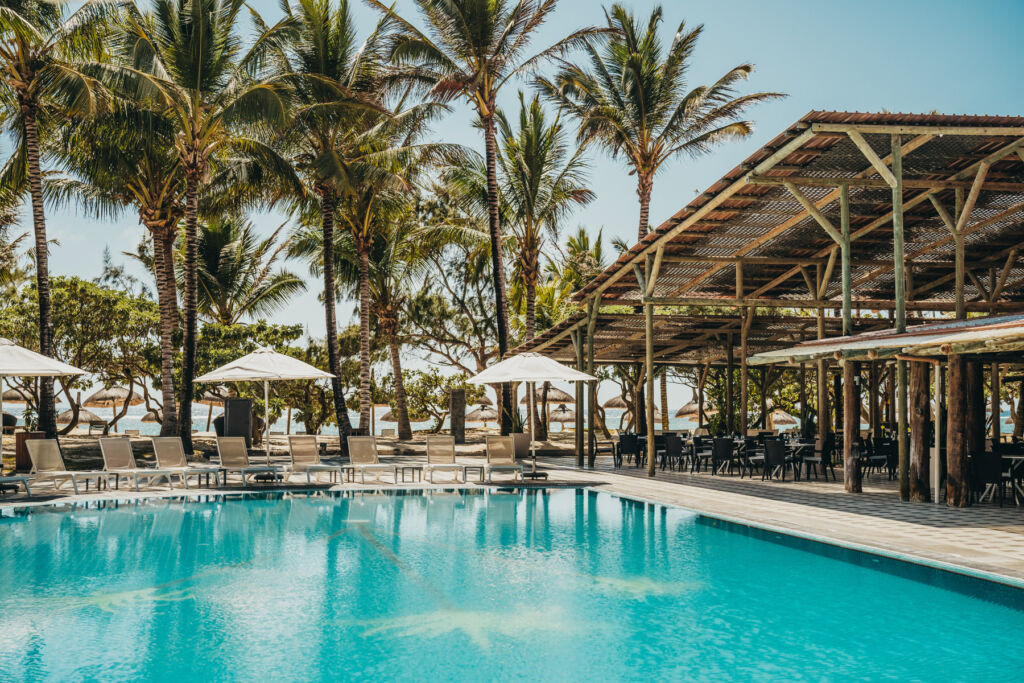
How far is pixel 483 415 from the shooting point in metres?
37.0

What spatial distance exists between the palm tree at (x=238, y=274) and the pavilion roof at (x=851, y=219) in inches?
615

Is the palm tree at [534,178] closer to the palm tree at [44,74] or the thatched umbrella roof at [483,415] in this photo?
the palm tree at [44,74]

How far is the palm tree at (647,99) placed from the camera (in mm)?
22250

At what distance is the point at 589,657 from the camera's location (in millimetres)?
5457

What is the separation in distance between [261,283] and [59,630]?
25.2 m

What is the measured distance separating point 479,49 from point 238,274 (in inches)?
547

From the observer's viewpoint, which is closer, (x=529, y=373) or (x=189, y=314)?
(x=529, y=373)

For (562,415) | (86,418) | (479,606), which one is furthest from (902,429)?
(86,418)

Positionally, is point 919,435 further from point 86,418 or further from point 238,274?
point 86,418

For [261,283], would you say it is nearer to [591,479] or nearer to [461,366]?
[461,366]

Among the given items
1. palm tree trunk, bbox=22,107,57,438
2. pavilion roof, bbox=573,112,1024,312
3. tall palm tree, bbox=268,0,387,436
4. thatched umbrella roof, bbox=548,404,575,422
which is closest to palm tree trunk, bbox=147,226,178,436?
palm tree trunk, bbox=22,107,57,438

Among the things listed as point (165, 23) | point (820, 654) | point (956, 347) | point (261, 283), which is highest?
point (165, 23)

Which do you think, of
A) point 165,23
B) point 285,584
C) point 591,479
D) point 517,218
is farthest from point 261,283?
point 285,584

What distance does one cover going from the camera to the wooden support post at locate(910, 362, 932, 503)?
1031 centimetres
